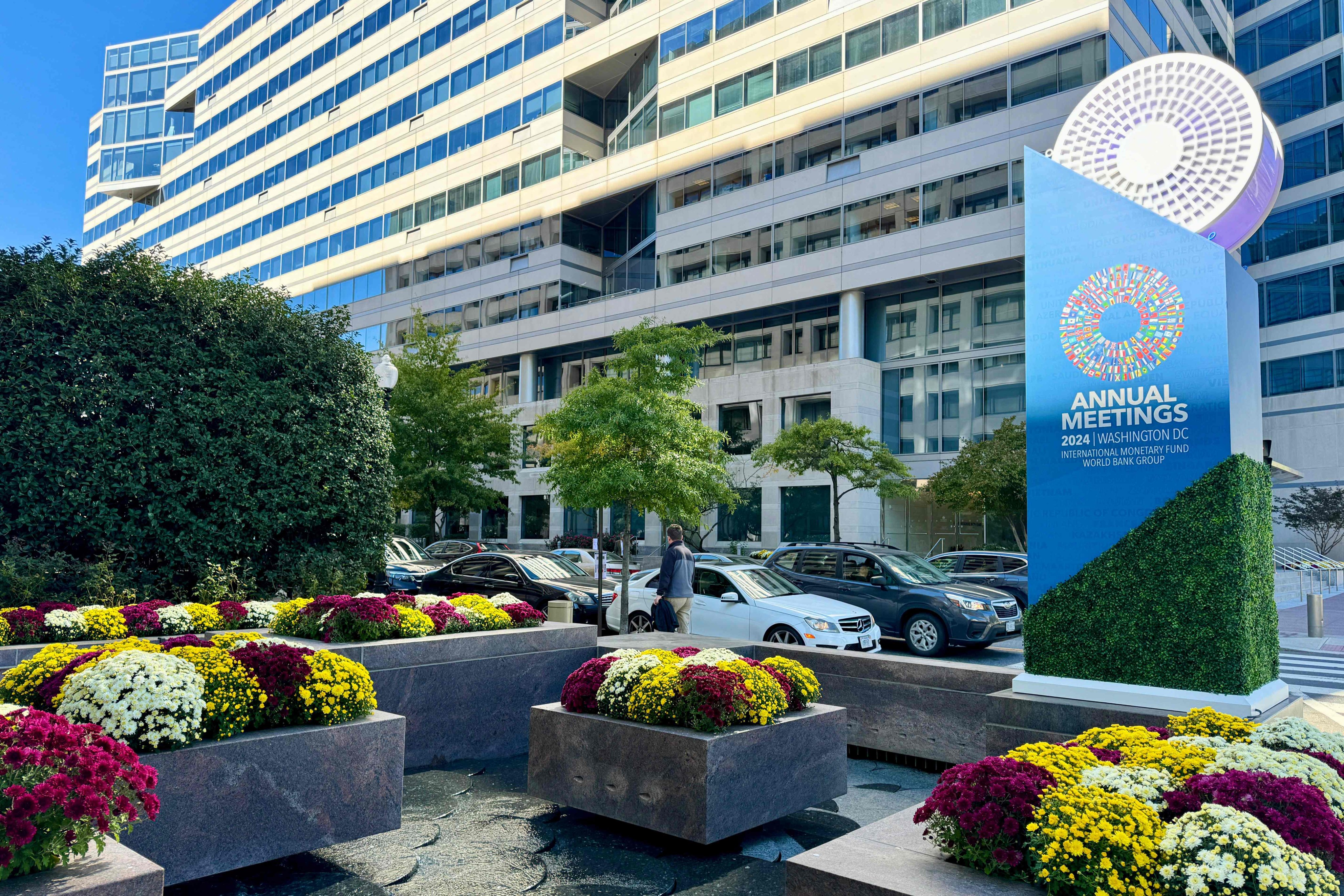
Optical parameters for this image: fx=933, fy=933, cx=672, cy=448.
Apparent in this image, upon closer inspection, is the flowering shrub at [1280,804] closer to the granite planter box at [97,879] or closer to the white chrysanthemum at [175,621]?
the granite planter box at [97,879]

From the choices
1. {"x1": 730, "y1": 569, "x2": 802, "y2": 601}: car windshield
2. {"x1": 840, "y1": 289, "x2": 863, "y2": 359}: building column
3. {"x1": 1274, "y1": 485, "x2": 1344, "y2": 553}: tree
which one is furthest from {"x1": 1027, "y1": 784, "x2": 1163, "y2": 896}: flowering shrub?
{"x1": 1274, "y1": 485, "x2": 1344, "y2": 553}: tree

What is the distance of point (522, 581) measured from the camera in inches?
651

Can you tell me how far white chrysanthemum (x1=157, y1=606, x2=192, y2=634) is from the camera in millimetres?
8320

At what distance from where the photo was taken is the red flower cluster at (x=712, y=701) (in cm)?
564

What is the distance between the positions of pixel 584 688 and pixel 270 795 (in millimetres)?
2060

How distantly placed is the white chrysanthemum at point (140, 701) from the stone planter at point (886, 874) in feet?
10.5

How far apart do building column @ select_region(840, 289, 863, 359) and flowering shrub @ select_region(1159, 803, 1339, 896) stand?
115 ft

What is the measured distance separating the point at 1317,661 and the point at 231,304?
58.0ft

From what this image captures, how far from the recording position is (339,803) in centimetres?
523

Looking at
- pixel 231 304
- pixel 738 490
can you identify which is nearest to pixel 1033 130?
pixel 738 490

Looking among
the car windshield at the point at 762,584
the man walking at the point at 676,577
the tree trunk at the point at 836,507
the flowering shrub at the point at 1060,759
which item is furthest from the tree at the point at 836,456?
the flowering shrub at the point at 1060,759

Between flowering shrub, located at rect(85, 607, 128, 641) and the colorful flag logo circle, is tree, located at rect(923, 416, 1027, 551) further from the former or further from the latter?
flowering shrub, located at rect(85, 607, 128, 641)

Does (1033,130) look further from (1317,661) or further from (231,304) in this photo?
(231,304)

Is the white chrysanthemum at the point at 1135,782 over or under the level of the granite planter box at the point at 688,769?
over
